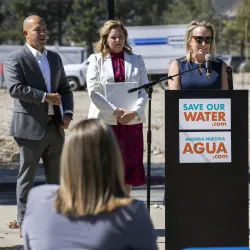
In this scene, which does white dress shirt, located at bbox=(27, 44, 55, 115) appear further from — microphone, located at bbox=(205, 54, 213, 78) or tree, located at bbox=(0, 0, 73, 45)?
tree, located at bbox=(0, 0, 73, 45)

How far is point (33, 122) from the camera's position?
7.07 m

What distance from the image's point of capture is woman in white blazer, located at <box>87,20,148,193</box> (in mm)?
7258

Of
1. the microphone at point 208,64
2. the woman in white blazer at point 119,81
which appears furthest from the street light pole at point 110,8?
the microphone at point 208,64

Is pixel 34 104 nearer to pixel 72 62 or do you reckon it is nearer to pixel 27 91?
pixel 27 91

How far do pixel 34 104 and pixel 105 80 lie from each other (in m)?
0.67

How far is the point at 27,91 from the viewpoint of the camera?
6.95 meters

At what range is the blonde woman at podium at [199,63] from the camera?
6676 mm

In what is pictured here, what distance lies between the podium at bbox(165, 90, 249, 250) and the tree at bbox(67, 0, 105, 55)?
2514 inches

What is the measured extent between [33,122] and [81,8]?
6572cm

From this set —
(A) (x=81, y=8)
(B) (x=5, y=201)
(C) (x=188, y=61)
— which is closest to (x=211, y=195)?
(C) (x=188, y=61)

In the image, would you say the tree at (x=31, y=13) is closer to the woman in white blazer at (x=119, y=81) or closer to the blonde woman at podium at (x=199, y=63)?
the woman in white blazer at (x=119, y=81)

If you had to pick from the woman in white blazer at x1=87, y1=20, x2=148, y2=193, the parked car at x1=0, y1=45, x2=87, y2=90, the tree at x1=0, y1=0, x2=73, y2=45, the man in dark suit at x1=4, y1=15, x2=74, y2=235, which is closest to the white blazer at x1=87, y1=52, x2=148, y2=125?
the woman in white blazer at x1=87, y1=20, x2=148, y2=193

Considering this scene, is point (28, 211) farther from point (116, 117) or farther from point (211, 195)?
point (116, 117)

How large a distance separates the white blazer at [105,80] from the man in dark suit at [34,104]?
272mm
